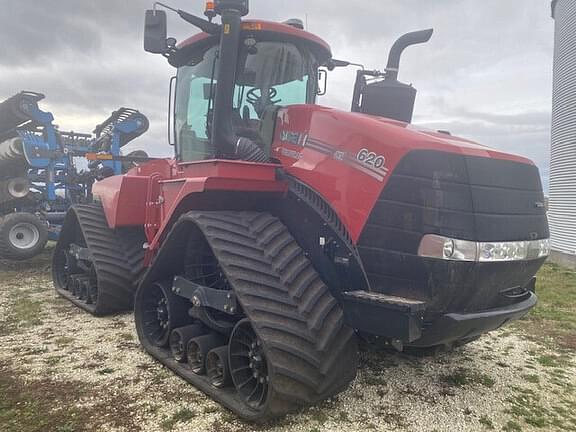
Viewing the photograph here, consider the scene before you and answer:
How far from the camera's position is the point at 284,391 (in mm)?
3084

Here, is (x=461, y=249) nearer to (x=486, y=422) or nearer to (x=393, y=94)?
(x=486, y=422)

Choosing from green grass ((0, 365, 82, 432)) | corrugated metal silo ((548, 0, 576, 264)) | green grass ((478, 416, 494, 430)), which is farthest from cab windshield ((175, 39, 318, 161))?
corrugated metal silo ((548, 0, 576, 264))

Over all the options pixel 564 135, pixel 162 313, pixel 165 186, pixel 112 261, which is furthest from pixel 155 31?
pixel 564 135

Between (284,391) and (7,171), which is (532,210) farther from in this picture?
(7,171)

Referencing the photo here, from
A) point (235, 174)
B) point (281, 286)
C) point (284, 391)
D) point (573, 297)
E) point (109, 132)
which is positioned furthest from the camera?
point (109, 132)

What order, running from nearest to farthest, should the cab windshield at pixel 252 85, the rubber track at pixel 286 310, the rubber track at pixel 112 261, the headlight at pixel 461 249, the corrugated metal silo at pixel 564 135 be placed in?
the headlight at pixel 461 249 → the rubber track at pixel 286 310 → the cab windshield at pixel 252 85 → the rubber track at pixel 112 261 → the corrugated metal silo at pixel 564 135

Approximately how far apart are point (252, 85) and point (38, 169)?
8236 mm

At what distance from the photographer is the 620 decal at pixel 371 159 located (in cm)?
317

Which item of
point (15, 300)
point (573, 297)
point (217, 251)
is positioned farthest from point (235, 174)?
point (573, 297)

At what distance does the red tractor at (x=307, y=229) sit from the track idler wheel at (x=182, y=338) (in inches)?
0.7

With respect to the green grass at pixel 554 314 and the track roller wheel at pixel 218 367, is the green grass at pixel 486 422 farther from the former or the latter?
the green grass at pixel 554 314

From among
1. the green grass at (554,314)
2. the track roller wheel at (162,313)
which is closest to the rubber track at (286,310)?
the track roller wheel at (162,313)

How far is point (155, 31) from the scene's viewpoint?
4227 mm

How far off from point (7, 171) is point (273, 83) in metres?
8.34
